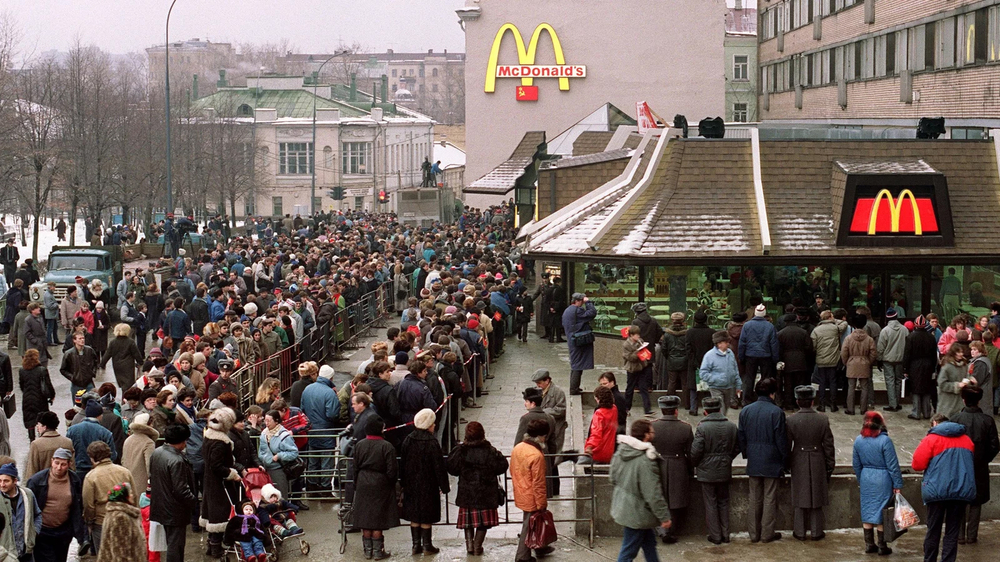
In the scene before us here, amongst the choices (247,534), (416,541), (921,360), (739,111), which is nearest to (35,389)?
(247,534)

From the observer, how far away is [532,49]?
2638 inches

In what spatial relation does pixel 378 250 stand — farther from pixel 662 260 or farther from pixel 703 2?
pixel 703 2

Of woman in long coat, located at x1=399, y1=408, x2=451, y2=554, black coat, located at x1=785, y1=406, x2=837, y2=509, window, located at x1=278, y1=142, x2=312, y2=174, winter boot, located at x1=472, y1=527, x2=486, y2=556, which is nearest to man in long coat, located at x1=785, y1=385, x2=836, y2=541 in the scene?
black coat, located at x1=785, y1=406, x2=837, y2=509

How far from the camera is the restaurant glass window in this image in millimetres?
22531

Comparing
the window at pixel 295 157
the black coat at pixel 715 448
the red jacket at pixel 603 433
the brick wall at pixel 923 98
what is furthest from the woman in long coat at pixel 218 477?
the window at pixel 295 157

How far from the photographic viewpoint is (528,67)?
66938 millimetres

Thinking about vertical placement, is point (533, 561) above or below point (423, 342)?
below

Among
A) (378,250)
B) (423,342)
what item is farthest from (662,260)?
(378,250)

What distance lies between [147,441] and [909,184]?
13.2 meters

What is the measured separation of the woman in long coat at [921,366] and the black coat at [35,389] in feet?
36.8

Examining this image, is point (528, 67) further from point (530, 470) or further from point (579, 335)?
point (530, 470)

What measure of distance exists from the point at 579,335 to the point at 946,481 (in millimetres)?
8214

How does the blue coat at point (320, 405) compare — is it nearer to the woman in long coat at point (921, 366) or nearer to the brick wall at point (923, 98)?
the woman in long coat at point (921, 366)

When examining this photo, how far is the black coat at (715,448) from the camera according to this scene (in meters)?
Answer: 13.0
